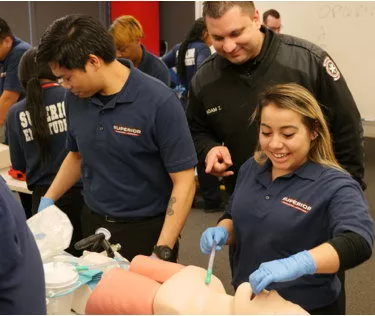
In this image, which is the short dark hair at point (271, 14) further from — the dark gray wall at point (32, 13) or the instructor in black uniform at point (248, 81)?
the dark gray wall at point (32, 13)

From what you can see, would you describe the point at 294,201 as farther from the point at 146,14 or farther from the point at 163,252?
the point at 146,14

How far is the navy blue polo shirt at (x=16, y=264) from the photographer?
2.79 feet

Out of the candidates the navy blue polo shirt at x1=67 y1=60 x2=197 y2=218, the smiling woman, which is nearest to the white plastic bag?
the navy blue polo shirt at x1=67 y1=60 x2=197 y2=218

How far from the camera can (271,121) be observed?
1.31 meters

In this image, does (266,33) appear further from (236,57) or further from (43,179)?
(43,179)

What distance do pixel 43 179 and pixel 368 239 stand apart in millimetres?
1580

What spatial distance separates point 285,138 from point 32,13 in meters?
6.47

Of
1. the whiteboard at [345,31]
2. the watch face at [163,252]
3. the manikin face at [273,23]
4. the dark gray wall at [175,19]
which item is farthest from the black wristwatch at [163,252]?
the dark gray wall at [175,19]

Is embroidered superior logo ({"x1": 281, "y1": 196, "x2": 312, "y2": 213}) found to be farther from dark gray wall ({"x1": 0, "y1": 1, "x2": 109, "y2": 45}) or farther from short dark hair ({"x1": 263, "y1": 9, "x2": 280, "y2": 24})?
dark gray wall ({"x1": 0, "y1": 1, "x2": 109, "y2": 45})

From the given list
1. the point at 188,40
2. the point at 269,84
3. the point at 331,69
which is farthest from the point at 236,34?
the point at 188,40

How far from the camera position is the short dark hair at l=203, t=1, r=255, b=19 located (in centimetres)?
156

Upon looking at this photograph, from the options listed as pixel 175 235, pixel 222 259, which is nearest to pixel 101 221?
pixel 175 235

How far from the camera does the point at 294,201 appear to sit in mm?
1285

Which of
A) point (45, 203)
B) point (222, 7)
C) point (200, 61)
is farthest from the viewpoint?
point (200, 61)
